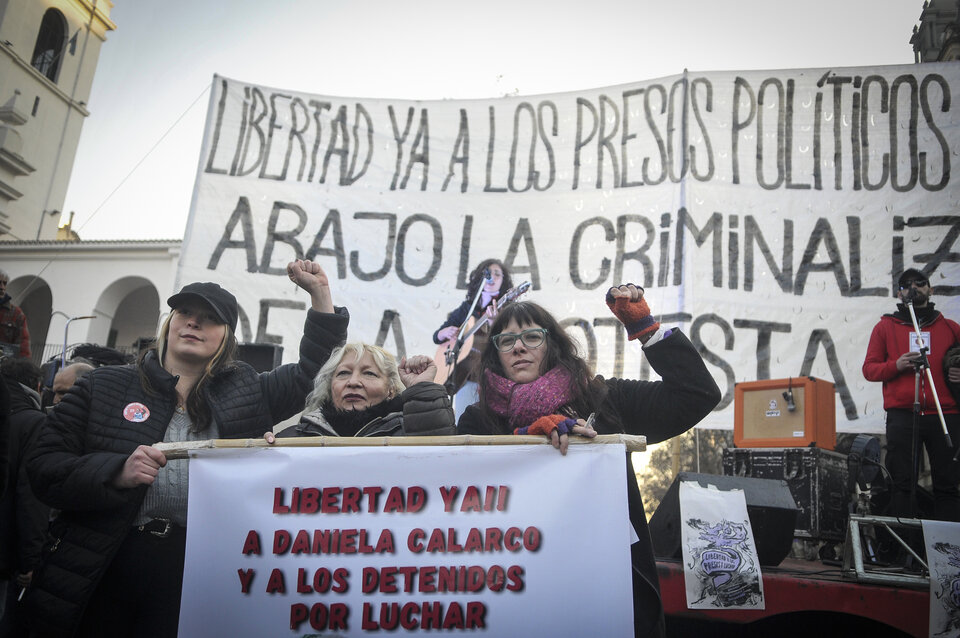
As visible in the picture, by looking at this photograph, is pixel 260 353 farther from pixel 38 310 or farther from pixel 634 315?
pixel 38 310

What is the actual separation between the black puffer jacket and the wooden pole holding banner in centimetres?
18

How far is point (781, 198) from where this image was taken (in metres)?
5.16

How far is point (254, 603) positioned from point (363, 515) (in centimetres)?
36

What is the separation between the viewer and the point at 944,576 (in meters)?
2.38

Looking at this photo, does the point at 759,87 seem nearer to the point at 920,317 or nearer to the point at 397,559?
the point at 920,317

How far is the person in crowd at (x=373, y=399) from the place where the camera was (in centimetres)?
215

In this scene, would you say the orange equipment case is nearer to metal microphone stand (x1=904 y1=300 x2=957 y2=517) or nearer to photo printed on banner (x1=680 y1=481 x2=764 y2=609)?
metal microphone stand (x1=904 y1=300 x2=957 y2=517)

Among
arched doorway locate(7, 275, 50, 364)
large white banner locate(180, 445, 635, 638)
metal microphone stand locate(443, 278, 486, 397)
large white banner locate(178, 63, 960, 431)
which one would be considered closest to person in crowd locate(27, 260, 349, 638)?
large white banner locate(180, 445, 635, 638)

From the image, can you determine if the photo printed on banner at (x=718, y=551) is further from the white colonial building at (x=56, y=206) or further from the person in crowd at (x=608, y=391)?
the white colonial building at (x=56, y=206)

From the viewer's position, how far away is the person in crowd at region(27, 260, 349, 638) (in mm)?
1900

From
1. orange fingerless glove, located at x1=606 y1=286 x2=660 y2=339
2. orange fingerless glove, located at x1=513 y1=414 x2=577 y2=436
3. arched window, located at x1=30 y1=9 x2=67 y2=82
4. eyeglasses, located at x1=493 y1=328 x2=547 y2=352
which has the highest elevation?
arched window, located at x1=30 y1=9 x2=67 y2=82

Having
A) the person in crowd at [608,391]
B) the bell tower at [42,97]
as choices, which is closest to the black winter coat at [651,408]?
the person in crowd at [608,391]

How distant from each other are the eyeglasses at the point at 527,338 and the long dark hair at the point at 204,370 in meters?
0.91

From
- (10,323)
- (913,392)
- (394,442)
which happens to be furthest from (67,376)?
(913,392)
